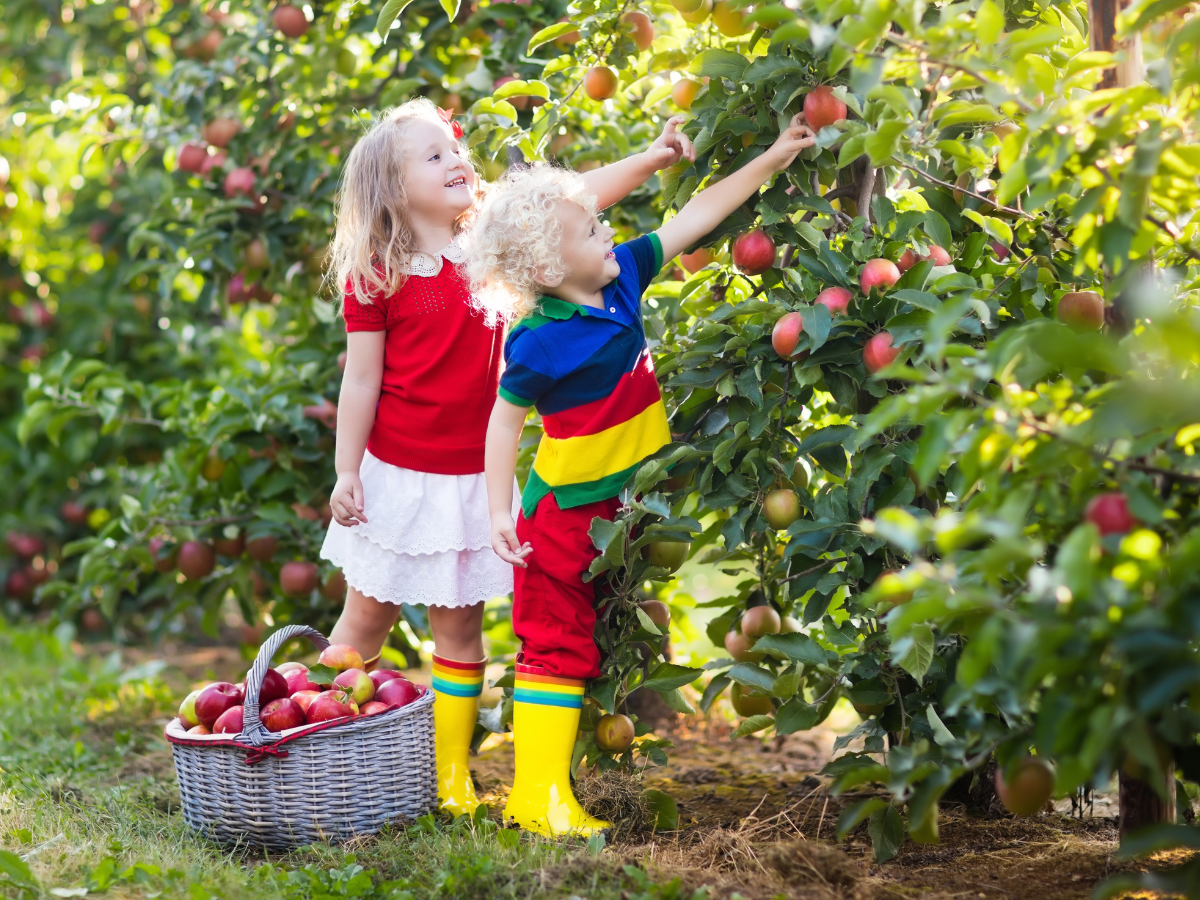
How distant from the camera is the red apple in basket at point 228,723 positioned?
195 centimetres

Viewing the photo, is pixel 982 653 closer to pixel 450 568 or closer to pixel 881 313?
pixel 881 313

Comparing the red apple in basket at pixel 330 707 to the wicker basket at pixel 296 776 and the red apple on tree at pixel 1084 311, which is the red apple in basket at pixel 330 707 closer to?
the wicker basket at pixel 296 776

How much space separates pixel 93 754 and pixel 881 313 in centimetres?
212

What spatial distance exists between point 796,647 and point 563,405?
58 cm

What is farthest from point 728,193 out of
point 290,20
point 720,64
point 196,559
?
point 196,559

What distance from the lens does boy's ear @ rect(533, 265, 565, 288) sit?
6.09 feet

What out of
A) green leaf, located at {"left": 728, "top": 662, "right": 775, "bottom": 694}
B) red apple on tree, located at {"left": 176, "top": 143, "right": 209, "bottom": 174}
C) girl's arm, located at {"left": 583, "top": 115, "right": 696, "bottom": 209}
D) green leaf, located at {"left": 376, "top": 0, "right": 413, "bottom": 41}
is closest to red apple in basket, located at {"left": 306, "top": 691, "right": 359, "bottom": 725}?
green leaf, located at {"left": 728, "top": 662, "right": 775, "bottom": 694}

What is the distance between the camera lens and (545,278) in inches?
73.4

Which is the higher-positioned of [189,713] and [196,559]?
[196,559]

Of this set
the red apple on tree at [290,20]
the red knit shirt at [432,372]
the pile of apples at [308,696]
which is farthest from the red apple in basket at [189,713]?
the red apple on tree at [290,20]

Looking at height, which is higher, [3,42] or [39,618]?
[3,42]

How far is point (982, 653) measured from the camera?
1.19m

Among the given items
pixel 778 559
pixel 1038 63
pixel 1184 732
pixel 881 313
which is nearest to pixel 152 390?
pixel 778 559

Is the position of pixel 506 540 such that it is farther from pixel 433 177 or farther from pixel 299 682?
pixel 433 177
